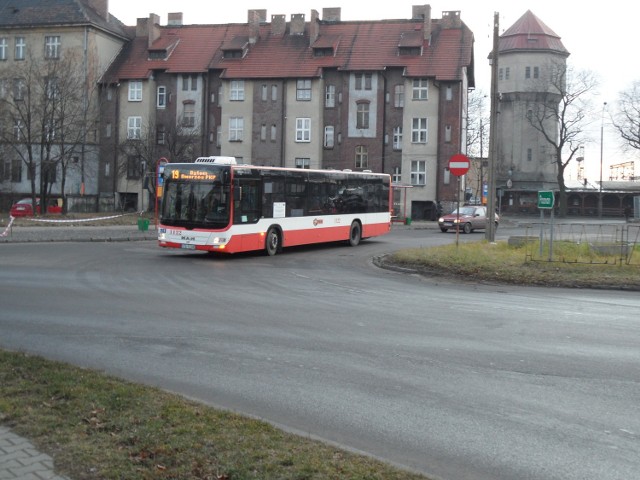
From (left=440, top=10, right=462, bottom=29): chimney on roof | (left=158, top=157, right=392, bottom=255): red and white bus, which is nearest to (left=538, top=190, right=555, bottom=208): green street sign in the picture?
(left=158, top=157, right=392, bottom=255): red and white bus

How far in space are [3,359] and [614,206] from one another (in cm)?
8971

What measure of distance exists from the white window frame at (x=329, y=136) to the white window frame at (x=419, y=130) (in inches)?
270

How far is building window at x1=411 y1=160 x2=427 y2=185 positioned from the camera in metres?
64.6

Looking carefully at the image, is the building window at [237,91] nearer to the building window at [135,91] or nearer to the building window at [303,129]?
the building window at [303,129]

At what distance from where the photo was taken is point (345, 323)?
12195 millimetres

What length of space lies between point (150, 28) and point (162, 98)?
6.79 m

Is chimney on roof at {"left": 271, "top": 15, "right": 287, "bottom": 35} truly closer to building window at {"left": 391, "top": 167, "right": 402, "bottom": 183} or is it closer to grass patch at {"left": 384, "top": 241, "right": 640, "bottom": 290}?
building window at {"left": 391, "top": 167, "right": 402, "bottom": 183}

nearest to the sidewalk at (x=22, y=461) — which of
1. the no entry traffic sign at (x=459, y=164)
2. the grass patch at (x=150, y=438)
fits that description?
the grass patch at (x=150, y=438)

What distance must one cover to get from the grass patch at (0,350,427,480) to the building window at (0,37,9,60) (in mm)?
68631

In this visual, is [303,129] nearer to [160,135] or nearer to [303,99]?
[303,99]

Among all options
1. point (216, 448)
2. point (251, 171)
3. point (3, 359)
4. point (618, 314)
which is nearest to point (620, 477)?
point (216, 448)

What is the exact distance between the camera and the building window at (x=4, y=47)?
68625 mm

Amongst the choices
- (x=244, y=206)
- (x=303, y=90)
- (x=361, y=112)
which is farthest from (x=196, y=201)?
(x=303, y=90)

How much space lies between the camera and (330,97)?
66.8 meters
